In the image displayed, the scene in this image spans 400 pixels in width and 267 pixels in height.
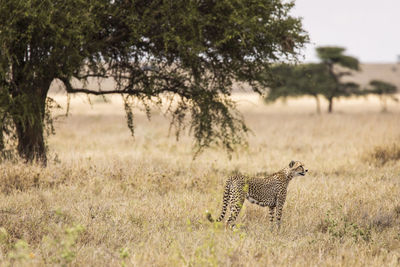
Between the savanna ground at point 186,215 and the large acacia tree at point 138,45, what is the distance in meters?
1.49

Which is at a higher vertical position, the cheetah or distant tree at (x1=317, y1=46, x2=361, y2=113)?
distant tree at (x1=317, y1=46, x2=361, y2=113)

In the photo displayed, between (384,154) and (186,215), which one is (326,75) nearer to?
(384,154)

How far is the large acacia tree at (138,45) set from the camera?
919cm

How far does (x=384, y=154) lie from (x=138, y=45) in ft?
23.7

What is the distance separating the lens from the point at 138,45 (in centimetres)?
1103

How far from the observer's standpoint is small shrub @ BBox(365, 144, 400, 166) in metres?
13.0

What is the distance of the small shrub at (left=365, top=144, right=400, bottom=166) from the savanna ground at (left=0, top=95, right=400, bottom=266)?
0.04 metres

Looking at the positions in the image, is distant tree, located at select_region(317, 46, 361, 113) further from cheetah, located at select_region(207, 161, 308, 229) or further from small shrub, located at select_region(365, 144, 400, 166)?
cheetah, located at select_region(207, 161, 308, 229)

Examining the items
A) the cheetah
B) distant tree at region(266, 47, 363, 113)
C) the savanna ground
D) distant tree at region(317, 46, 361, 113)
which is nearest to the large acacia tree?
the savanna ground

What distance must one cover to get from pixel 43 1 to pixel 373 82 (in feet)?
142

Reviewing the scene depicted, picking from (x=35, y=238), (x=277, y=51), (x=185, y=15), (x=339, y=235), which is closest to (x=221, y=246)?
(x=339, y=235)

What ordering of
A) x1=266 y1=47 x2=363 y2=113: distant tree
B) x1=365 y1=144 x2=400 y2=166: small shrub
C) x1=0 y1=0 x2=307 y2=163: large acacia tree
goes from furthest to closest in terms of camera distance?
x1=266 y1=47 x2=363 y2=113: distant tree
x1=365 y1=144 x2=400 y2=166: small shrub
x1=0 y1=0 x2=307 y2=163: large acacia tree

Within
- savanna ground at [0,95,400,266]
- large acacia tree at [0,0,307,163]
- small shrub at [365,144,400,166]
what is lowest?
savanna ground at [0,95,400,266]

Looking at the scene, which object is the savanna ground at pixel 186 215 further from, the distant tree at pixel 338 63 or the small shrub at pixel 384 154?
the distant tree at pixel 338 63
